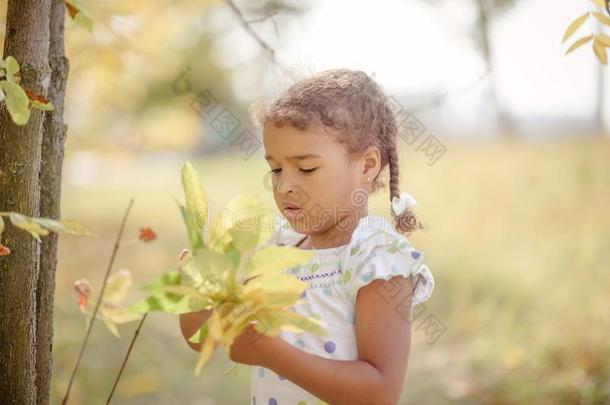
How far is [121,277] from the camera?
1605 mm

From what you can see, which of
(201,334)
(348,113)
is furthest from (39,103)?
(348,113)

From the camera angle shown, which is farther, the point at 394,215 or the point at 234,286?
the point at 394,215

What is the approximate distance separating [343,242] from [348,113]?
0.27 metres

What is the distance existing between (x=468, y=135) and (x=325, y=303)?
206 inches

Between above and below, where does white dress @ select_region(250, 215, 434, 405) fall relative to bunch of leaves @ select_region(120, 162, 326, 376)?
above

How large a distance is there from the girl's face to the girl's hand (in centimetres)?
40

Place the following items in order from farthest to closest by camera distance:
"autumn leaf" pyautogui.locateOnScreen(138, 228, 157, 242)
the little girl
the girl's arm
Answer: "autumn leaf" pyautogui.locateOnScreen(138, 228, 157, 242) → the little girl → the girl's arm

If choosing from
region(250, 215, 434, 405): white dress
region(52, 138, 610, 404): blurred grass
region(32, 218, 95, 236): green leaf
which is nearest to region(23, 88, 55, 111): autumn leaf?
region(32, 218, 95, 236): green leaf

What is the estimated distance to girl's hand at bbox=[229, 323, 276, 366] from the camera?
1105mm

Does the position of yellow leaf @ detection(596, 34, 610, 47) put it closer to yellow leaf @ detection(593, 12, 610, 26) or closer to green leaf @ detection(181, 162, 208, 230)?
yellow leaf @ detection(593, 12, 610, 26)

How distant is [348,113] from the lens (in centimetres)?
155

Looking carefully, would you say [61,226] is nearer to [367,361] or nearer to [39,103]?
[39,103]

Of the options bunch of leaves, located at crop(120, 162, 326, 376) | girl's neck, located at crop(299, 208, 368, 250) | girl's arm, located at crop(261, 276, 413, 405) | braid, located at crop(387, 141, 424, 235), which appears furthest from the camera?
braid, located at crop(387, 141, 424, 235)

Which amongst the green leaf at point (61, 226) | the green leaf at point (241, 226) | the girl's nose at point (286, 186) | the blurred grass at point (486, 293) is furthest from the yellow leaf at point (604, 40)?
the blurred grass at point (486, 293)
